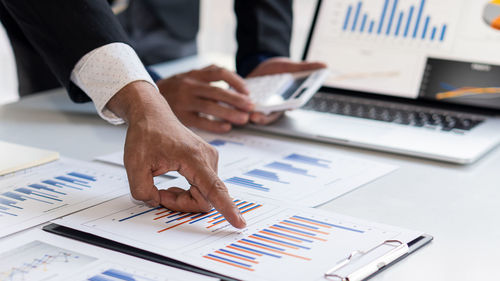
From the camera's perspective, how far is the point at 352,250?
767 millimetres

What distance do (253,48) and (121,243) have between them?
40.7 inches

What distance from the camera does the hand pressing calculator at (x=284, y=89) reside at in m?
1.28

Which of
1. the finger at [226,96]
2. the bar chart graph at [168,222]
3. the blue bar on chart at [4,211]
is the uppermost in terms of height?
the finger at [226,96]

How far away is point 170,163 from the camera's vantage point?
2.90ft

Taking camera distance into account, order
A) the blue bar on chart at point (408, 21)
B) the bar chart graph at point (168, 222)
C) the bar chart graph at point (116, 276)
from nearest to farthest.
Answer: the bar chart graph at point (116, 276) → the bar chart graph at point (168, 222) → the blue bar on chart at point (408, 21)

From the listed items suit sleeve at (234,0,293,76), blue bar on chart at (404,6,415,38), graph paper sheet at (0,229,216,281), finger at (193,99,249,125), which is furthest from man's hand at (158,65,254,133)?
graph paper sheet at (0,229,216,281)

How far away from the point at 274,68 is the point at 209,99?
0.26 metres

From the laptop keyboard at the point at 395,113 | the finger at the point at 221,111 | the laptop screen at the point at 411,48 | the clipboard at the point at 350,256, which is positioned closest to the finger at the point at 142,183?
the clipboard at the point at 350,256

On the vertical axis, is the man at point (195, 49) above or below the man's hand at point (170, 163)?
above

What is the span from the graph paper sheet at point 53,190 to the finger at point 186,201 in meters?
0.10

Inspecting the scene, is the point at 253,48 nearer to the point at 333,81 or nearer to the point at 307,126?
the point at 333,81

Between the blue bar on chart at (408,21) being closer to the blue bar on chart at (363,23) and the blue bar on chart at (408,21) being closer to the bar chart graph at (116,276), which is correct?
the blue bar on chart at (363,23)

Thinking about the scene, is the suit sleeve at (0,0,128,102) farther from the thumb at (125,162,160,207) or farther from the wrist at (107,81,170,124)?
the thumb at (125,162,160,207)

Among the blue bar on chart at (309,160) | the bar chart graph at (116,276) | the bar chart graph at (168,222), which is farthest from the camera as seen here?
the blue bar on chart at (309,160)
